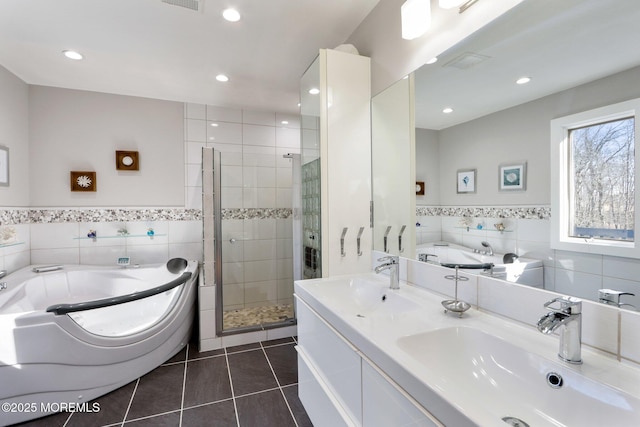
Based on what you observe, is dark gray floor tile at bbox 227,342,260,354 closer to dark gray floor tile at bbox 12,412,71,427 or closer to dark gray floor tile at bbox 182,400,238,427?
dark gray floor tile at bbox 182,400,238,427

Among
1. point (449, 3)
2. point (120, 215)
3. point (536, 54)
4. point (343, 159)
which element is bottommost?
point (120, 215)

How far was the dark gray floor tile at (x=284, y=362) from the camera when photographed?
224cm

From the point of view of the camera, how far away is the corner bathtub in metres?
1.74

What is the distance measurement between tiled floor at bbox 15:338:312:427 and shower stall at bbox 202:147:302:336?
44 centimetres

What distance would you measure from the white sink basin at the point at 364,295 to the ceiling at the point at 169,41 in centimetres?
173

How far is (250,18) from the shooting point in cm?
195

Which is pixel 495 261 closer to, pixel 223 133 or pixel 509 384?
pixel 509 384

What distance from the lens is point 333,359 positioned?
49.2 inches

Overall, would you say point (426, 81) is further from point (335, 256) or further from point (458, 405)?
point (458, 405)

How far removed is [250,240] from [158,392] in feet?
5.38

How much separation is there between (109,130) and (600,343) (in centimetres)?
409

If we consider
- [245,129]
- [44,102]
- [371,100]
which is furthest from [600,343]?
[44,102]

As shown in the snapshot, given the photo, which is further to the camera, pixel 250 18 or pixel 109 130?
pixel 109 130

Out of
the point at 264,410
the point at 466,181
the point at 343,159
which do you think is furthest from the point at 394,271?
the point at 264,410
